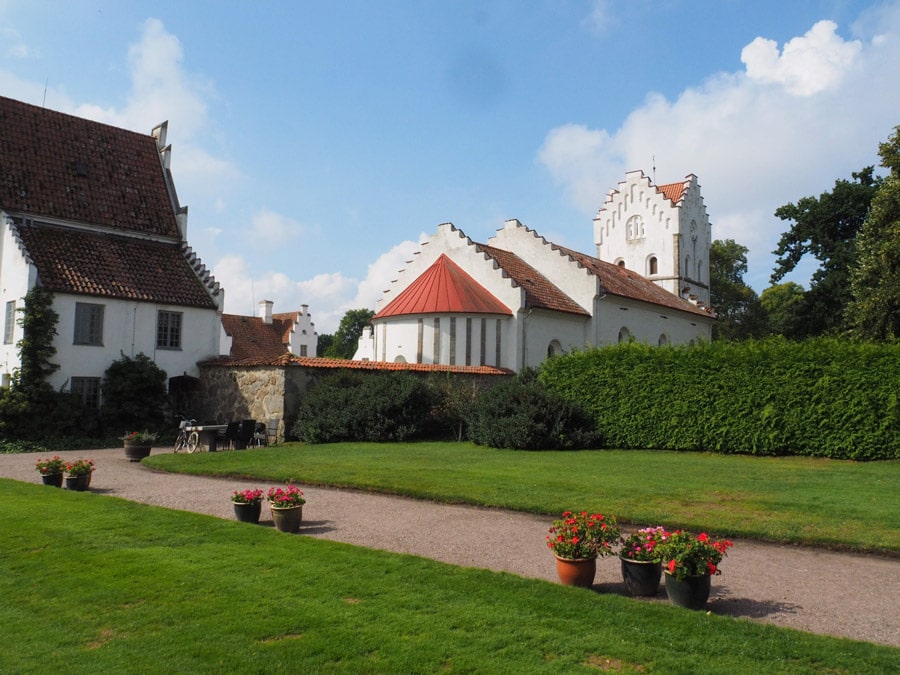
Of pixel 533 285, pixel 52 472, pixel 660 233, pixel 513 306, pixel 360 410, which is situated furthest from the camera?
pixel 660 233

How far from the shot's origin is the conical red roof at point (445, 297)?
3272 cm

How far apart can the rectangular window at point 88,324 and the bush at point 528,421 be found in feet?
46.5

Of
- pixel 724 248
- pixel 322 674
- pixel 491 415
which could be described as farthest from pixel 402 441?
pixel 724 248

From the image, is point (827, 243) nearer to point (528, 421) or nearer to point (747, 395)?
point (747, 395)

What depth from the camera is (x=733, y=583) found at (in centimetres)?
799

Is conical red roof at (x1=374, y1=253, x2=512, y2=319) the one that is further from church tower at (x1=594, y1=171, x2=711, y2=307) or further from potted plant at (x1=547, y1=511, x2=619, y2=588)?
potted plant at (x1=547, y1=511, x2=619, y2=588)

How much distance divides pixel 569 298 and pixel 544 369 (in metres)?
12.0

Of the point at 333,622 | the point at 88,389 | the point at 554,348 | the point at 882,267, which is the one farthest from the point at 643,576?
the point at 554,348

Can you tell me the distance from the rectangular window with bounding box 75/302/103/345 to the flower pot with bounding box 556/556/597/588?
23147 mm

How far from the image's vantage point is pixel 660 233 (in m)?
53.1

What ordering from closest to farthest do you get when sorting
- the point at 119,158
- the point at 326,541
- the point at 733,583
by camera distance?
the point at 733,583
the point at 326,541
the point at 119,158

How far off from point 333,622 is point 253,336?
46.5 m

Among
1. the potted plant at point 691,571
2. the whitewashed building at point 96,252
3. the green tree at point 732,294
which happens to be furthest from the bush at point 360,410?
the green tree at point 732,294

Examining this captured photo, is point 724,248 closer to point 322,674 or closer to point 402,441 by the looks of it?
point 402,441
